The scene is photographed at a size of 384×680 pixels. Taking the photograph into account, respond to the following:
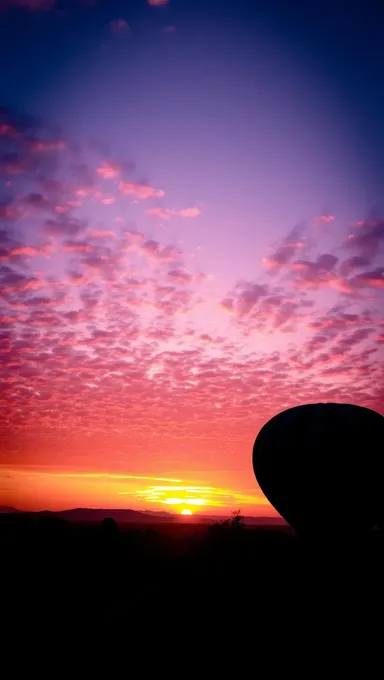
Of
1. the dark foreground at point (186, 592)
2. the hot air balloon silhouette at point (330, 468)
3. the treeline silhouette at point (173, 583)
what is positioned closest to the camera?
the dark foreground at point (186, 592)

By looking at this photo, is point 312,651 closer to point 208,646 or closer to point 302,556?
point 208,646

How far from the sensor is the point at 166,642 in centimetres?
1182

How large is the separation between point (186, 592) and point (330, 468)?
331 inches

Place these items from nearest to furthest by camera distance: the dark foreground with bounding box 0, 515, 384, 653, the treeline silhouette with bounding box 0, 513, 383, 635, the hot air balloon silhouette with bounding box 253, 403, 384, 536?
the dark foreground with bounding box 0, 515, 384, 653 → the treeline silhouette with bounding box 0, 513, 383, 635 → the hot air balloon silhouette with bounding box 253, 403, 384, 536

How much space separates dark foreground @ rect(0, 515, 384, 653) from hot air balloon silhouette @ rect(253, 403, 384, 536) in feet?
4.89

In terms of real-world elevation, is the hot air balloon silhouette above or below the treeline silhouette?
above

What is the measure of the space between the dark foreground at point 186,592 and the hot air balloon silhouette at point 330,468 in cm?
149

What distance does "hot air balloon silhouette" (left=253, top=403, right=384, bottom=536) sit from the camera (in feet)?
72.3

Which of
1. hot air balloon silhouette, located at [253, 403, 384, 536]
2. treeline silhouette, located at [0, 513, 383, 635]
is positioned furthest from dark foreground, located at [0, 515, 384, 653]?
hot air balloon silhouette, located at [253, 403, 384, 536]

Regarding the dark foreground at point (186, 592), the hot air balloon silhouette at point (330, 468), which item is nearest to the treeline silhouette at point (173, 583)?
the dark foreground at point (186, 592)

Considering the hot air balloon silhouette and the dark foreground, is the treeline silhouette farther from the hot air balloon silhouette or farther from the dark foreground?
the hot air balloon silhouette

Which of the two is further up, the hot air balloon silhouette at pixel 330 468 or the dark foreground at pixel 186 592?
the hot air balloon silhouette at pixel 330 468

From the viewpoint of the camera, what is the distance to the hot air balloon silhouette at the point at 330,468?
22031mm

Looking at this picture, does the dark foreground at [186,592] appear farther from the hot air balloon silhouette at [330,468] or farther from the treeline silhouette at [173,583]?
the hot air balloon silhouette at [330,468]
